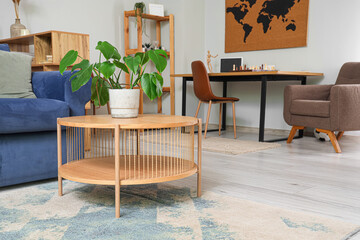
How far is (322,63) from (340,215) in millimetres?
2774

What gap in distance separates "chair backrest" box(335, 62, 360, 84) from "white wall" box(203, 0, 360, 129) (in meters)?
0.31

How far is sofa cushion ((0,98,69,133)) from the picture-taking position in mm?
1785

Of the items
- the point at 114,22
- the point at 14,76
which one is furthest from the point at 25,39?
the point at 14,76

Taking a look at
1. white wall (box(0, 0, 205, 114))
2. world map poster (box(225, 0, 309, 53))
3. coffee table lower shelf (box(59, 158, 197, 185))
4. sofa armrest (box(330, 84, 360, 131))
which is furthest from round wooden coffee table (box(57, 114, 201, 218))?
world map poster (box(225, 0, 309, 53))

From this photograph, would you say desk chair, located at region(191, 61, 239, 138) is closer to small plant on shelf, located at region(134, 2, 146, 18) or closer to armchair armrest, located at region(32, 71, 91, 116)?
small plant on shelf, located at region(134, 2, 146, 18)

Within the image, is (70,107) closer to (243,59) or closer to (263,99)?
(263,99)

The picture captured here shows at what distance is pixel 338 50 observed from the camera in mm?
3826

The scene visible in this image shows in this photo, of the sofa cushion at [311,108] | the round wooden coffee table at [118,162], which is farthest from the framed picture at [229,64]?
the round wooden coffee table at [118,162]

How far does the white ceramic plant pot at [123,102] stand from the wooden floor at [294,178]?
54 centimetres

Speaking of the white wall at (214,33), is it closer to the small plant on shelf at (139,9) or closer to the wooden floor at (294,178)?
the small plant on shelf at (139,9)

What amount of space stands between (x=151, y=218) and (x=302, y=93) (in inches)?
98.6

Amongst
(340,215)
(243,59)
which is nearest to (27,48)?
(243,59)

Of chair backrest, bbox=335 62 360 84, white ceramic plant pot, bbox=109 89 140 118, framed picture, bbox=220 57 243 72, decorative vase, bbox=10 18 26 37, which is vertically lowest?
white ceramic plant pot, bbox=109 89 140 118

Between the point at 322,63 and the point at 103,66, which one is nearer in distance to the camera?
the point at 103,66
